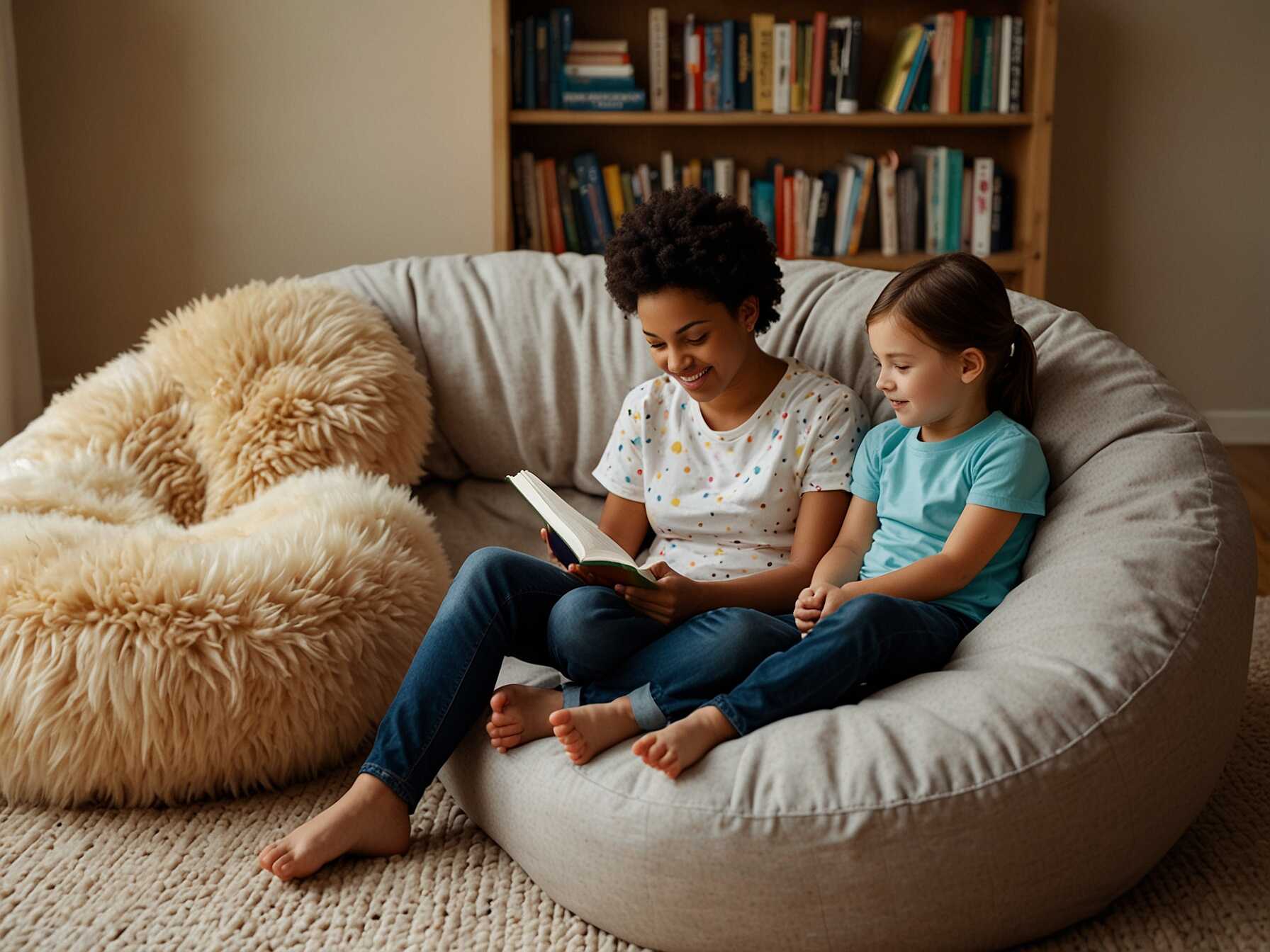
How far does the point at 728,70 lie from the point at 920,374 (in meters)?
1.73

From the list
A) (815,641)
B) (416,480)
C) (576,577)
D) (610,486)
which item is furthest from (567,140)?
(815,641)

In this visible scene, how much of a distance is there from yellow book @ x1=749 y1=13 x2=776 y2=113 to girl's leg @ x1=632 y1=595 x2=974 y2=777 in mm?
1919

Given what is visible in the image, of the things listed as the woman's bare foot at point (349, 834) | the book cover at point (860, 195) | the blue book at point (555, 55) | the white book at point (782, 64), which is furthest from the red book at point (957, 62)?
the woman's bare foot at point (349, 834)

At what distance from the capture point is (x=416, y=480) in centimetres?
204

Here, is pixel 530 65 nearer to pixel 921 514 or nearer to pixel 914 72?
pixel 914 72

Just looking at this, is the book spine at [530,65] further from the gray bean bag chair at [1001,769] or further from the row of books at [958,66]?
the gray bean bag chair at [1001,769]

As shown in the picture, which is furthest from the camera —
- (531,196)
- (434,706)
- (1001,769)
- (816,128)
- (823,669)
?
(816,128)

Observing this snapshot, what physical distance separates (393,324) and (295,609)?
0.75 m

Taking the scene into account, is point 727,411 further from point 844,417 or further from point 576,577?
point 576,577

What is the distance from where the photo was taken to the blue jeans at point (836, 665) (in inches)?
51.7

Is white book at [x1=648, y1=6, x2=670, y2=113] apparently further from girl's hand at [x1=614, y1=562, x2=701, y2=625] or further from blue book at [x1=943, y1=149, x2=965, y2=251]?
girl's hand at [x1=614, y1=562, x2=701, y2=625]

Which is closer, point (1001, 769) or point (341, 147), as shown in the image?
point (1001, 769)

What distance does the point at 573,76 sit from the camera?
2945mm

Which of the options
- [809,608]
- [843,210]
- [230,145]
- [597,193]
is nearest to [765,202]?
[843,210]
